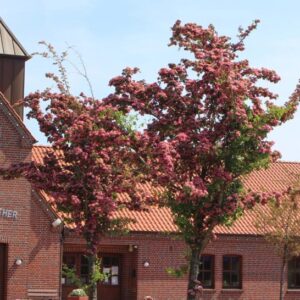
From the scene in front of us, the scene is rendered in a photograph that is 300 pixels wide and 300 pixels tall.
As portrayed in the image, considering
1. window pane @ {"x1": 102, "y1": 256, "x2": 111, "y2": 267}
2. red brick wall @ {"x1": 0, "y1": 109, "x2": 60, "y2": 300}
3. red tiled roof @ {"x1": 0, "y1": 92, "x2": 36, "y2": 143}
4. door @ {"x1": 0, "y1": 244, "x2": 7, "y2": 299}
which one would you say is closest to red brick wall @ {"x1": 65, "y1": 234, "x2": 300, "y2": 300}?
window pane @ {"x1": 102, "y1": 256, "x2": 111, "y2": 267}

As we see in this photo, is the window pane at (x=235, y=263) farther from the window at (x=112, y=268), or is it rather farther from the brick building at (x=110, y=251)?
the window at (x=112, y=268)

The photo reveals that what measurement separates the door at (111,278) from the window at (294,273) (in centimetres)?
792

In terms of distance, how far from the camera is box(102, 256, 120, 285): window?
40125 millimetres

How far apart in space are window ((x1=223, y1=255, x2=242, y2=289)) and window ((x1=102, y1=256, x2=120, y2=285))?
4.69 metres

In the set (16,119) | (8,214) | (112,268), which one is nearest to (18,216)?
(8,214)

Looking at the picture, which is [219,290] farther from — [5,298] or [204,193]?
[204,193]

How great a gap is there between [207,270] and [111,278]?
4.20 m

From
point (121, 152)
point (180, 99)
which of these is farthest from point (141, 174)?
point (180, 99)

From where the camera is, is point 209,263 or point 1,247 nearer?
point 1,247

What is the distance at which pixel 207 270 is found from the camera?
41312mm

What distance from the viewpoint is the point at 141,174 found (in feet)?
81.4

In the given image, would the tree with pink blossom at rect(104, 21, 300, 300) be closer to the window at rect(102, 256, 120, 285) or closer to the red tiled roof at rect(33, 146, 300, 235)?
the red tiled roof at rect(33, 146, 300, 235)

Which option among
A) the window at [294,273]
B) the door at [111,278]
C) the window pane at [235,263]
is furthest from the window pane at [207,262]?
the window at [294,273]

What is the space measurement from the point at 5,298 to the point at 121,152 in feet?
39.0
